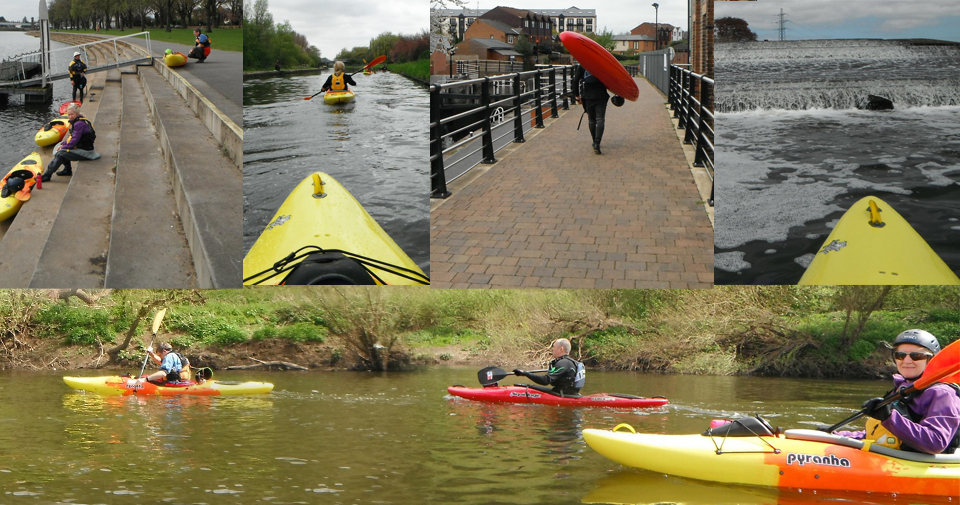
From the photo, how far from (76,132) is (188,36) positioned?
1779 mm

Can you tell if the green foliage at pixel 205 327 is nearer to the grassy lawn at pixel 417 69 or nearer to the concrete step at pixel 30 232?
the concrete step at pixel 30 232

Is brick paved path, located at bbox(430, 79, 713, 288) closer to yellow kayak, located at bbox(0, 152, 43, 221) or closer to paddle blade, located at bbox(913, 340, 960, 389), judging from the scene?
paddle blade, located at bbox(913, 340, 960, 389)

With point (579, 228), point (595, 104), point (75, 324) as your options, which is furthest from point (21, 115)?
point (75, 324)

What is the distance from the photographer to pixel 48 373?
40.2 ft

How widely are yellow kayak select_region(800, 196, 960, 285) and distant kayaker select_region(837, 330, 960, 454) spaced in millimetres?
1896

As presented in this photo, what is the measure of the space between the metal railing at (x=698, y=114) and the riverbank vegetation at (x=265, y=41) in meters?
2.98

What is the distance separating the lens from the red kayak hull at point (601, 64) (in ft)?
19.3

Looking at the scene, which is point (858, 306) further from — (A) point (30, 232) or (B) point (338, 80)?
(A) point (30, 232)

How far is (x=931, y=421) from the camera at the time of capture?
12.4 ft

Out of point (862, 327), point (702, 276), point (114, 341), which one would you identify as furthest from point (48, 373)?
point (862, 327)

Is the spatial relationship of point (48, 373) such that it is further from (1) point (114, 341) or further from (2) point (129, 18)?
(2) point (129, 18)

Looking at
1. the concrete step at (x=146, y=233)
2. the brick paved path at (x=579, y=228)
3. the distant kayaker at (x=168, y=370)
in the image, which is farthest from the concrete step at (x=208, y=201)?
the distant kayaker at (x=168, y=370)

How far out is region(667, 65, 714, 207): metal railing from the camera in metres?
5.72

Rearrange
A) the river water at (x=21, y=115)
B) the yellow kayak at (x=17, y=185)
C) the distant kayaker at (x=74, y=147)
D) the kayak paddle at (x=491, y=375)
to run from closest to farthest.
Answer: the river water at (x=21, y=115), the yellow kayak at (x=17, y=185), the distant kayaker at (x=74, y=147), the kayak paddle at (x=491, y=375)
